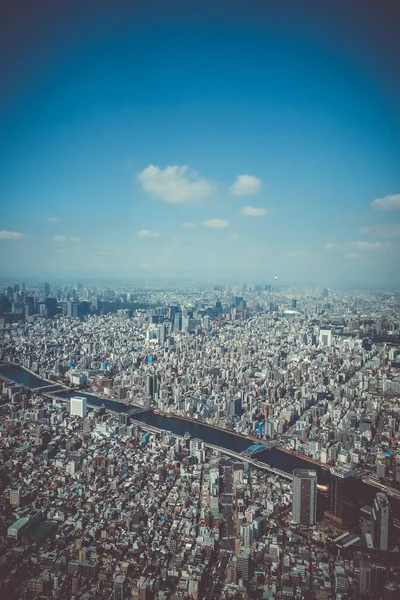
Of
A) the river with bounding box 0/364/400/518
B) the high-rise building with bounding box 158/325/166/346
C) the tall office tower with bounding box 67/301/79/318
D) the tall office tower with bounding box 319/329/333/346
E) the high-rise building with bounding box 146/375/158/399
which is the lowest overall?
the river with bounding box 0/364/400/518

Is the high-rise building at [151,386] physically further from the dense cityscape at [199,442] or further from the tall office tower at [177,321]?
the tall office tower at [177,321]

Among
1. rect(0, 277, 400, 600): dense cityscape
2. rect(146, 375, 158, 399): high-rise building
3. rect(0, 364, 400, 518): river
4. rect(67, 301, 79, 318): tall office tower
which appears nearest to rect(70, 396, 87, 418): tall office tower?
rect(0, 277, 400, 600): dense cityscape

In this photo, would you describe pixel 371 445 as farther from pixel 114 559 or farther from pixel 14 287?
pixel 14 287

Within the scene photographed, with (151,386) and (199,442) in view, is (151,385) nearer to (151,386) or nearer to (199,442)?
(151,386)

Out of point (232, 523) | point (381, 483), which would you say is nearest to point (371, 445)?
point (381, 483)

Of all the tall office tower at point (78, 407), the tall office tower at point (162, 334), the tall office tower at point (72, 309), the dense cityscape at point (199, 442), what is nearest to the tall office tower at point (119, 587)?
the dense cityscape at point (199, 442)

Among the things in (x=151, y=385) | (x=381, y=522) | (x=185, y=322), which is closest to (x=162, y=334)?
(x=185, y=322)

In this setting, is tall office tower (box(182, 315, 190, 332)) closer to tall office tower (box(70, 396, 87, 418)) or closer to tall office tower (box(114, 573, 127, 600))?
tall office tower (box(70, 396, 87, 418))
